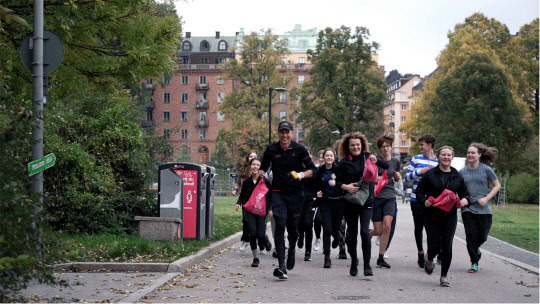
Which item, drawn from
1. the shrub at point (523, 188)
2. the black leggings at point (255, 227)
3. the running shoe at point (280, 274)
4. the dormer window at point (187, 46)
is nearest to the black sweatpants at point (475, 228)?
the running shoe at point (280, 274)

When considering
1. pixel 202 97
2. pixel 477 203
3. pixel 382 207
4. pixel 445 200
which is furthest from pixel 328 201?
pixel 202 97

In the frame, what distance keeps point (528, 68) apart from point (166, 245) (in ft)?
176

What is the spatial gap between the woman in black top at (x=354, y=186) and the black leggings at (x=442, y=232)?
101 cm

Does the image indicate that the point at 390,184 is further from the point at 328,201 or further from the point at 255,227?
the point at 255,227

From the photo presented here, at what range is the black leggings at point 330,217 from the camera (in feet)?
35.8

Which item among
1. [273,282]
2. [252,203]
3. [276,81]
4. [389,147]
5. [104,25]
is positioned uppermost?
[276,81]

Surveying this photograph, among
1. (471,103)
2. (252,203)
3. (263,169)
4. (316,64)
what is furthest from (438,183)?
(316,64)

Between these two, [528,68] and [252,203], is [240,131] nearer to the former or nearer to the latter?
[528,68]

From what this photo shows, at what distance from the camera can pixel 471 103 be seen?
185 feet

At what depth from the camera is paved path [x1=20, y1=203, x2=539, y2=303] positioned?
796cm

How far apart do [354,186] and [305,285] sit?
1.58 m

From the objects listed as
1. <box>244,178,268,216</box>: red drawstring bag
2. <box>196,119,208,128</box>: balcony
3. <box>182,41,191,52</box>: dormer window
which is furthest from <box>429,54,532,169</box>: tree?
<box>182,41,191,52</box>: dormer window

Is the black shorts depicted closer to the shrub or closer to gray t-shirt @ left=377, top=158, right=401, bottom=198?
gray t-shirt @ left=377, top=158, right=401, bottom=198

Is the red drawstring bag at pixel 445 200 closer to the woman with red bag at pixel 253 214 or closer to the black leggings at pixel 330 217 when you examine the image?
the black leggings at pixel 330 217
